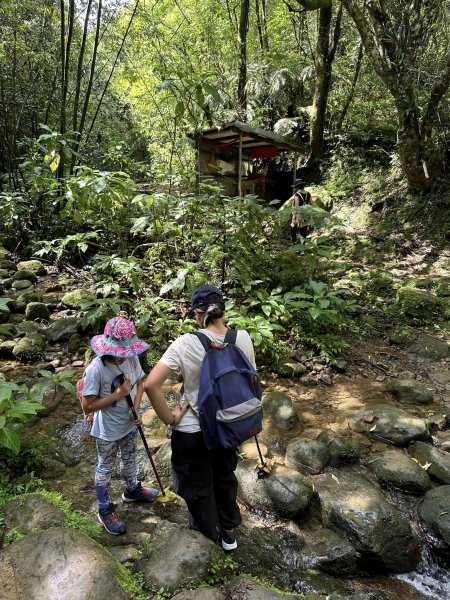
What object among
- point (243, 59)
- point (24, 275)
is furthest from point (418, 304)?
point (243, 59)

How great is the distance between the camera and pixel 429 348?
6.24 metres

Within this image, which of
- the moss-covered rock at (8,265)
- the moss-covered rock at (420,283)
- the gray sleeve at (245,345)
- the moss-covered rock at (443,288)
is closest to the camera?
the gray sleeve at (245,345)

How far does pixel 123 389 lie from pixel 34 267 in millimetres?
7412

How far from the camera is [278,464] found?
12.2 feet

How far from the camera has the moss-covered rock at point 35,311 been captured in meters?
6.79

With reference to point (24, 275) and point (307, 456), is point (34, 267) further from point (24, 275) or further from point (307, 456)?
point (307, 456)

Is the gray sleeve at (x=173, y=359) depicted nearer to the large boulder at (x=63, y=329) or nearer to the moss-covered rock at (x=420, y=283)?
the large boulder at (x=63, y=329)

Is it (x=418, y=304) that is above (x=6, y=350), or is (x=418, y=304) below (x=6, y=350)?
above

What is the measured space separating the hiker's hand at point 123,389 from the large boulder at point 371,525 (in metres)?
2.01

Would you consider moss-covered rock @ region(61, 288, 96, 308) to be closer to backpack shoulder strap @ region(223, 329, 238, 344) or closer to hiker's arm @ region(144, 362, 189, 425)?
hiker's arm @ region(144, 362, 189, 425)

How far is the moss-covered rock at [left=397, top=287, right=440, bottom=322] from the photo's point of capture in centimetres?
718

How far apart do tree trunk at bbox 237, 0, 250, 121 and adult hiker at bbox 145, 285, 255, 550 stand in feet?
44.5

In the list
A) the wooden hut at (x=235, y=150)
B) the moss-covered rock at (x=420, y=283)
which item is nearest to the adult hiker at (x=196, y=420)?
the moss-covered rock at (x=420, y=283)

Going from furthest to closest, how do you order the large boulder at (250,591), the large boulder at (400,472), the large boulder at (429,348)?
the large boulder at (429,348) → the large boulder at (400,472) → the large boulder at (250,591)
